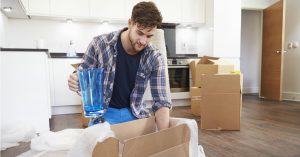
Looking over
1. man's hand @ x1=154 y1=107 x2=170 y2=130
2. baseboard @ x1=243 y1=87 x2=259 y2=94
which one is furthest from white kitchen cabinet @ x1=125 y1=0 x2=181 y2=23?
man's hand @ x1=154 y1=107 x2=170 y2=130

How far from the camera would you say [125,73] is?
1.07 metres

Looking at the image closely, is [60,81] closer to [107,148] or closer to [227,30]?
[227,30]

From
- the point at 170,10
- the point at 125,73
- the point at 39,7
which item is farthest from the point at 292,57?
the point at 125,73

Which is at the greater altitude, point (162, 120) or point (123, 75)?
point (123, 75)

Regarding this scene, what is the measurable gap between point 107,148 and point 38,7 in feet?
11.4

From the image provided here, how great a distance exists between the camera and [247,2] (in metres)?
4.88

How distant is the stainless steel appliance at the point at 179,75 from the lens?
3.90 meters

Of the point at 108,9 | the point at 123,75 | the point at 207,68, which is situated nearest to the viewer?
the point at 123,75

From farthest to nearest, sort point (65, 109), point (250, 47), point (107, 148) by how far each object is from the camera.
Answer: point (250, 47) → point (65, 109) → point (107, 148)

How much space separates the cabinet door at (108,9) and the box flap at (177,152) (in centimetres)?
341

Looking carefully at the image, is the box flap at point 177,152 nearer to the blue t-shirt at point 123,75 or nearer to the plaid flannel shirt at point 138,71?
the plaid flannel shirt at point 138,71

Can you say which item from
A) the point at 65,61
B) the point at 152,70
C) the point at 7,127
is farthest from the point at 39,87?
the point at 152,70

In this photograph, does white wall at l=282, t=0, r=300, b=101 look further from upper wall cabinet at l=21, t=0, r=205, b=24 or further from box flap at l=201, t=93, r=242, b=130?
box flap at l=201, t=93, r=242, b=130

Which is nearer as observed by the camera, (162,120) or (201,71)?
(162,120)
